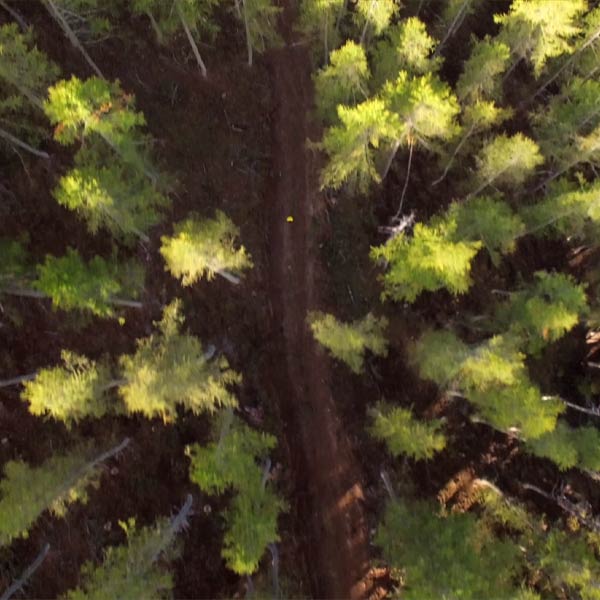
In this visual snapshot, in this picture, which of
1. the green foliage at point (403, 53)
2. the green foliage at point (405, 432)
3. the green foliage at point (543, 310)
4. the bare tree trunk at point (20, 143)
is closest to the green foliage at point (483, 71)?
the green foliage at point (403, 53)

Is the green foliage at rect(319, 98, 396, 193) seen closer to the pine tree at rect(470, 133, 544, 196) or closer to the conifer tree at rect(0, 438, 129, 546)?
the pine tree at rect(470, 133, 544, 196)

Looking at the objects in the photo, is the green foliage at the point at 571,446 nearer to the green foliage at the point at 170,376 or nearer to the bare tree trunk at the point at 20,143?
the green foliage at the point at 170,376

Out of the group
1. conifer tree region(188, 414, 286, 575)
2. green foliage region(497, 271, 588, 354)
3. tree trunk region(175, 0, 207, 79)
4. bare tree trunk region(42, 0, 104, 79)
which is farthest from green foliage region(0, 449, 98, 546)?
tree trunk region(175, 0, 207, 79)

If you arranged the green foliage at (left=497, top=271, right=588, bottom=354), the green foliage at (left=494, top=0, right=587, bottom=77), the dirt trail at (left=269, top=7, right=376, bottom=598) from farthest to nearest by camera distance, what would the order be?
the dirt trail at (left=269, top=7, right=376, bottom=598), the green foliage at (left=497, top=271, right=588, bottom=354), the green foliage at (left=494, top=0, right=587, bottom=77)

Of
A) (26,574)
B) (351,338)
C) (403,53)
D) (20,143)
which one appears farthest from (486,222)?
(26,574)

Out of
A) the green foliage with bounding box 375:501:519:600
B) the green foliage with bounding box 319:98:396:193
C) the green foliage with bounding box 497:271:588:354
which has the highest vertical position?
the green foliage with bounding box 319:98:396:193

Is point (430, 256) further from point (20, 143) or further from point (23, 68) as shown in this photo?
point (20, 143)

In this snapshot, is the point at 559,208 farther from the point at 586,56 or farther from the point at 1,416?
the point at 1,416
